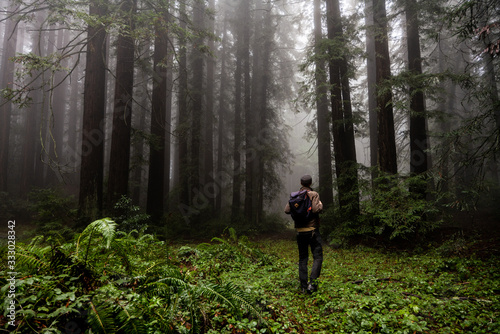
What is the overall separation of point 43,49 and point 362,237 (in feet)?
95.6

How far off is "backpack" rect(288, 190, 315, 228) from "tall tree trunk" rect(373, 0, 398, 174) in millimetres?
5614

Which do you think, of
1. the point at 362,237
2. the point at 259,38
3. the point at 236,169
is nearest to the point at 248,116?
the point at 236,169

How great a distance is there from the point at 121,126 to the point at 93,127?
1070 millimetres

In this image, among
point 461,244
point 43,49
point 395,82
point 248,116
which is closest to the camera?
point 461,244

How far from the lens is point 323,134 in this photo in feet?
42.6

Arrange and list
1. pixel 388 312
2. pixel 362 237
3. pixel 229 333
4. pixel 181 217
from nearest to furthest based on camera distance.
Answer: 1. pixel 229 333
2. pixel 388 312
3. pixel 362 237
4. pixel 181 217

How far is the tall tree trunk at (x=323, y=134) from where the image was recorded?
1038 cm

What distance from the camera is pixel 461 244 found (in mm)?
6609

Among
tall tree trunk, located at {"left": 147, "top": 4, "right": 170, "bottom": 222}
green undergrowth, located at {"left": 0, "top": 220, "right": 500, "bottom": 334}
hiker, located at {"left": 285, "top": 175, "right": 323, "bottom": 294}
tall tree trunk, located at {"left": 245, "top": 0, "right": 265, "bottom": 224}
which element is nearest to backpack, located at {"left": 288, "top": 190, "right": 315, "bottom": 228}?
hiker, located at {"left": 285, "top": 175, "right": 323, "bottom": 294}

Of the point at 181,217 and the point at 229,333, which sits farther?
the point at 181,217

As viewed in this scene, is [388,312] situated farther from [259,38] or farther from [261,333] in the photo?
[259,38]

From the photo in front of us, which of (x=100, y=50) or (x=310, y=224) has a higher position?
(x=100, y=50)

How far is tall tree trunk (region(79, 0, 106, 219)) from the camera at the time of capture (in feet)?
27.3

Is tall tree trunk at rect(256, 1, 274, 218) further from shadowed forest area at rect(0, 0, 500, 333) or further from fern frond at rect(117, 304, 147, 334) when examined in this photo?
fern frond at rect(117, 304, 147, 334)
